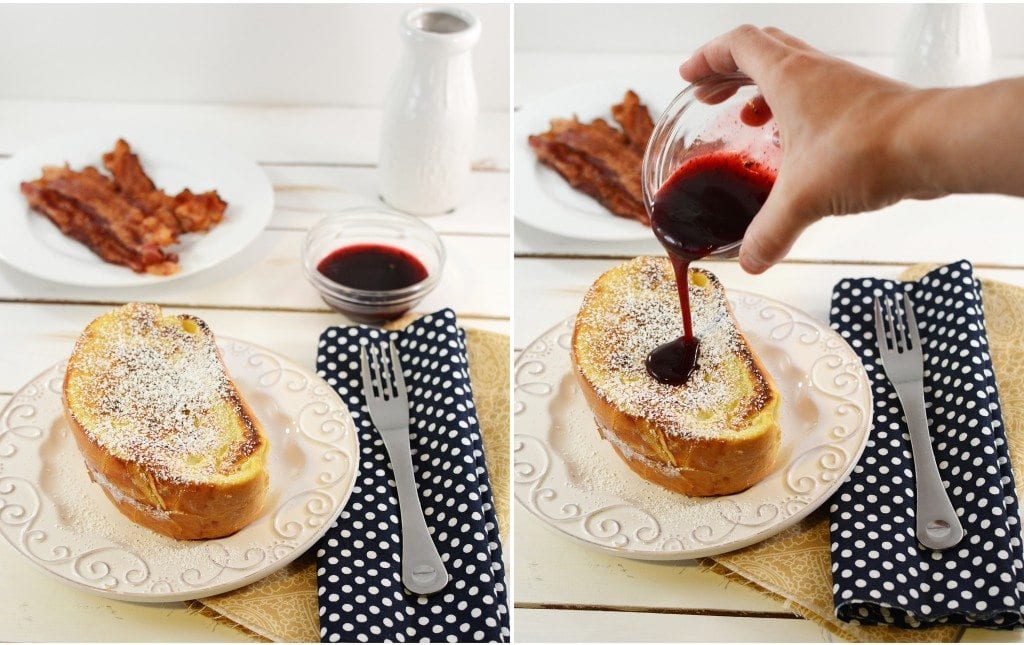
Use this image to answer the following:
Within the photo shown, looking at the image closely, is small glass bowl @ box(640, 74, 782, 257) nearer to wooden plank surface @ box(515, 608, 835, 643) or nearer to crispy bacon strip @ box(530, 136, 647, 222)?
wooden plank surface @ box(515, 608, 835, 643)

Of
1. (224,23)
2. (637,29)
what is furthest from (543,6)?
(224,23)

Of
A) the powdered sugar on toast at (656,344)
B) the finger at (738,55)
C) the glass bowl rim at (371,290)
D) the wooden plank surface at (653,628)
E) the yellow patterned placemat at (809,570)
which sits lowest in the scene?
the wooden plank surface at (653,628)

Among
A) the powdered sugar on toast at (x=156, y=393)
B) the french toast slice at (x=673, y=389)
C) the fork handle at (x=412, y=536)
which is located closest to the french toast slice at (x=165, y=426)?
the powdered sugar on toast at (x=156, y=393)

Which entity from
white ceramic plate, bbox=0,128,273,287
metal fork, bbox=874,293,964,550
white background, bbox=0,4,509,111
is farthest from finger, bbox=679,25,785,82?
white background, bbox=0,4,509,111

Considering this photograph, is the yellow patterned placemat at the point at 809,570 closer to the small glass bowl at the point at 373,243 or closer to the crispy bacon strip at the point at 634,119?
the small glass bowl at the point at 373,243

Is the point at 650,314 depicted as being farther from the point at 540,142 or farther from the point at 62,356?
the point at 62,356

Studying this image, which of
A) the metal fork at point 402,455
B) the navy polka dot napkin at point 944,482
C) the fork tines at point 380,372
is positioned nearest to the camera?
the navy polka dot napkin at point 944,482
